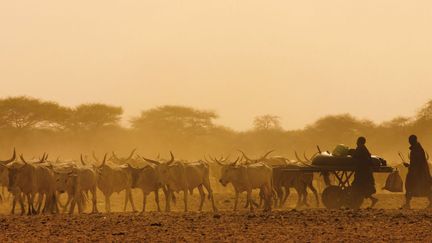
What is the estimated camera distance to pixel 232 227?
1388 cm

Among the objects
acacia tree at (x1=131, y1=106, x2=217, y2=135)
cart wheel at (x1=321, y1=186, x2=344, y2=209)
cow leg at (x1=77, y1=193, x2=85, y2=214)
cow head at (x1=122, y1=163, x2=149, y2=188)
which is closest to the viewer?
cart wheel at (x1=321, y1=186, x2=344, y2=209)

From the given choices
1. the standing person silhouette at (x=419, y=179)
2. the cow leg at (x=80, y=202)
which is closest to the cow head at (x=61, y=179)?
the cow leg at (x=80, y=202)

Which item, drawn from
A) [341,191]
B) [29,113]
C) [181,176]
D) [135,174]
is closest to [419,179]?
[341,191]

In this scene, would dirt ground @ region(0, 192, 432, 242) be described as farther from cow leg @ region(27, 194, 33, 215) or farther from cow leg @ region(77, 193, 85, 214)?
cow leg @ region(77, 193, 85, 214)

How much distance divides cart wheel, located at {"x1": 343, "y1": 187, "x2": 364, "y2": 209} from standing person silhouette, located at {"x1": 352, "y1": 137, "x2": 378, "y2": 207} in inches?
3.9

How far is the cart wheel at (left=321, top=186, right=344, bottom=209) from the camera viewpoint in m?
19.1

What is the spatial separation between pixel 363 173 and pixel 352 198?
Answer: 93cm

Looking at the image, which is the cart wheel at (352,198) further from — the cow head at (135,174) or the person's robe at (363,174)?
the cow head at (135,174)

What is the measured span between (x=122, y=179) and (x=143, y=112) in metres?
48.7

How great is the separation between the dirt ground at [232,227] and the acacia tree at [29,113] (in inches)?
1762

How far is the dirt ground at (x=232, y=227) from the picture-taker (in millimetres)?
12453

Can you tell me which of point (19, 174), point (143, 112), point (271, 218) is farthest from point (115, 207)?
point (143, 112)

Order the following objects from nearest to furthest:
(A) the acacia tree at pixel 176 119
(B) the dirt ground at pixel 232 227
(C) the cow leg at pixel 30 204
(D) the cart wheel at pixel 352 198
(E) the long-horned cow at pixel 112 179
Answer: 1. (B) the dirt ground at pixel 232 227
2. (D) the cart wheel at pixel 352 198
3. (C) the cow leg at pixel 30 204
4. (E) the long-horned cow at pixel 112 179
5. (A) the acacia tree at pixel 176 119

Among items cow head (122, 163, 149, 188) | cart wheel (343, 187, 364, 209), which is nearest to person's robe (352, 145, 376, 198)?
cart wheel (343, 187, 364, 209)
